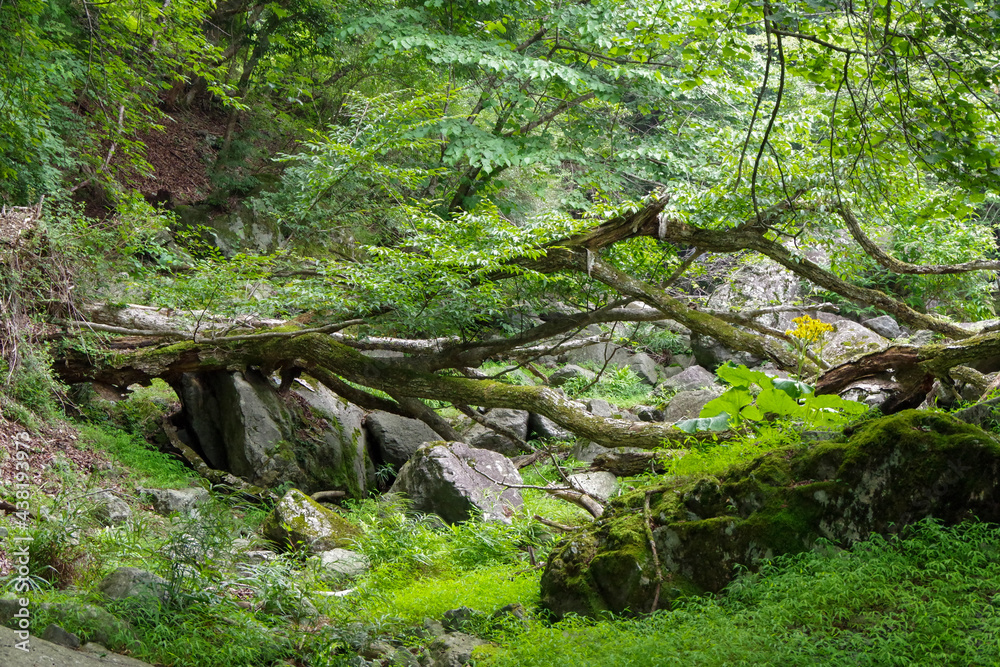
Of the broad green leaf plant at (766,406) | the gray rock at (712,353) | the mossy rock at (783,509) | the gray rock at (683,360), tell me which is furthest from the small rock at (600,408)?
the mossy rock at (783,509)

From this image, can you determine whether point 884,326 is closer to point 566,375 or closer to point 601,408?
point 566,375

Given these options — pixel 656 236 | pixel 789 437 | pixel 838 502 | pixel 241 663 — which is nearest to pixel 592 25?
pixel 656 236

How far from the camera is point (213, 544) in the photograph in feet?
13.7

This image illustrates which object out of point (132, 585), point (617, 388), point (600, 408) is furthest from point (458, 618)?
point (617, 388)

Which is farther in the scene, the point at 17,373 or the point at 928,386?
the point at 17,373

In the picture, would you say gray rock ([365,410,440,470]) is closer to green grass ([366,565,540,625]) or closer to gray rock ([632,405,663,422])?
gray rock ([632,405,663,422])

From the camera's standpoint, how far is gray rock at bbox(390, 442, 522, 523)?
6.86m

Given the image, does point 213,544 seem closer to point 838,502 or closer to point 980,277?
point 838,502

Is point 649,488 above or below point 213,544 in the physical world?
above

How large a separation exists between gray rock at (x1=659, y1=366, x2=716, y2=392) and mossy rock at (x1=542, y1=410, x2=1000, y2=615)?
1085 centimetres

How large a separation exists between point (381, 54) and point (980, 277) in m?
12.4

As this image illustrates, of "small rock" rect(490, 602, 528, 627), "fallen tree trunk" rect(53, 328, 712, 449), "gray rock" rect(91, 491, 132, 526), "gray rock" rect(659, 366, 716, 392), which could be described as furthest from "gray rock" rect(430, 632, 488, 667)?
"gray rock" rect(659, 366, 716, 392)

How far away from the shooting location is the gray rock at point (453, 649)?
3.70 m

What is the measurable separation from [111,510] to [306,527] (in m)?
1.55
